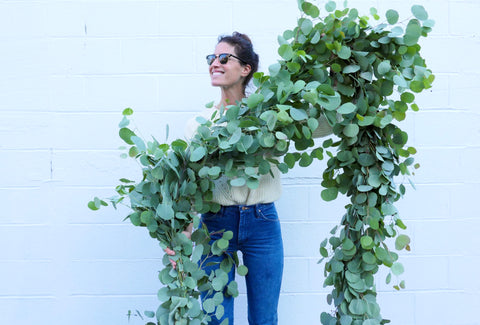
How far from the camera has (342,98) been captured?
52.9 inches

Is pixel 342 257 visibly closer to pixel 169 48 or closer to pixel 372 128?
pixel 372 128

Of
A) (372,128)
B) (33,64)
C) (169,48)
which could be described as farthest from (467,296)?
(33,64)

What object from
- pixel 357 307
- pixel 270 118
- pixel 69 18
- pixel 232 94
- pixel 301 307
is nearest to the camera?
pixel 270 118

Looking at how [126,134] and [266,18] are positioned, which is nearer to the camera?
[126,134]

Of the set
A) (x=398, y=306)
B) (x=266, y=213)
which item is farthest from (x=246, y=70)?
(x=398, y=306)

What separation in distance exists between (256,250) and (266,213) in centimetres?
12

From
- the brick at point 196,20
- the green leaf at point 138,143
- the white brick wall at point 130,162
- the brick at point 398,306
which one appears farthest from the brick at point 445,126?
the green leaf at point 138,143

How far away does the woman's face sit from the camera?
155 centimetres

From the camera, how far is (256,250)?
1535mm

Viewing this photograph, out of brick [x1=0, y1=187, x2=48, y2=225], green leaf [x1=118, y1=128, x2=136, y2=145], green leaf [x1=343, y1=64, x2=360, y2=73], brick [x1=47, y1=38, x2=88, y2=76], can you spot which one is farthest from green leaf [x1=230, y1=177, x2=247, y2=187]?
brick [x1=0, y1=187, x2=48, y2=225]

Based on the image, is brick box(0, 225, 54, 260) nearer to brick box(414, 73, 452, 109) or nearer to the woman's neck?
the woman's neck

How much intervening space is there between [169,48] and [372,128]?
0.97 metres

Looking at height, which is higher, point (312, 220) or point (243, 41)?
point (243, 41)

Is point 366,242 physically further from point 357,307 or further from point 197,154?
point 197,154
